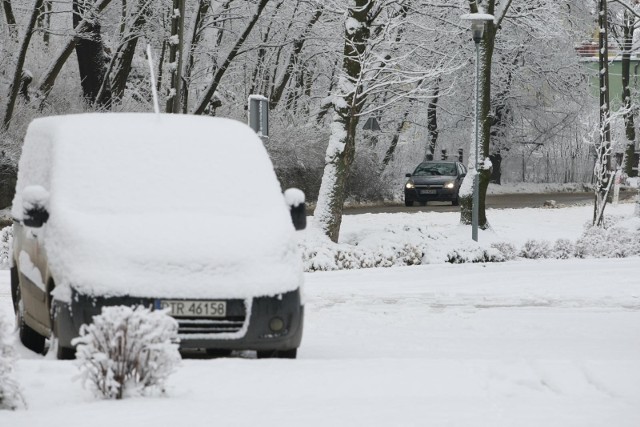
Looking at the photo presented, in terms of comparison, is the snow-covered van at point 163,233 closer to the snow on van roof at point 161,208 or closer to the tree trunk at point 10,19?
the snow on van roof at point 161,208

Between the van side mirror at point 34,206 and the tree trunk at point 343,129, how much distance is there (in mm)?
12973

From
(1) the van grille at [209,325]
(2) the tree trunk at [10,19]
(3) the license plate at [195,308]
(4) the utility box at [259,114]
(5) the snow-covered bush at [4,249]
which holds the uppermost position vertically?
(2) the tree trunk at [10,19]

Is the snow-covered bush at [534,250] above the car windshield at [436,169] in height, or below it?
below

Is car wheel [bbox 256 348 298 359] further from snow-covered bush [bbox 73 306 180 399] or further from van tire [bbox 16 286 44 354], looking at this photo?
snow-covered bush [bbox 73 306 180 399]

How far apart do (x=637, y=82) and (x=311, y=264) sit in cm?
6177

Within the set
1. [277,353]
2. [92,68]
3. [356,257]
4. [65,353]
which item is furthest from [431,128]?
[65,353]

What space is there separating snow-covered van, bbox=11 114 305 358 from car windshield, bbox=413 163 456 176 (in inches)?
1288

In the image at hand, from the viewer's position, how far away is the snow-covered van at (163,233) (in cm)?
819

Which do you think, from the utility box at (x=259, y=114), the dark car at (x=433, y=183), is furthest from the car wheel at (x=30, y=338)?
the dark car at (x=433, y=183)

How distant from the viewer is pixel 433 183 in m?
41.4

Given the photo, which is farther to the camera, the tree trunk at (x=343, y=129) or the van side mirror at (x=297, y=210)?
→ the tree trunk at (x=343, y=129)

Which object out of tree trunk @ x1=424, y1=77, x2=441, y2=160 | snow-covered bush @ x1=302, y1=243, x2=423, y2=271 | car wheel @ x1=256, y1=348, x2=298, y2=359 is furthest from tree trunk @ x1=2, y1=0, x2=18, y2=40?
car wheel @ x1=256, y1=348, x2=298, y2=359

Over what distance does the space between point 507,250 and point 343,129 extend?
364 centimetres

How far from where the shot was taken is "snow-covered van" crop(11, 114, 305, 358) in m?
8.19
